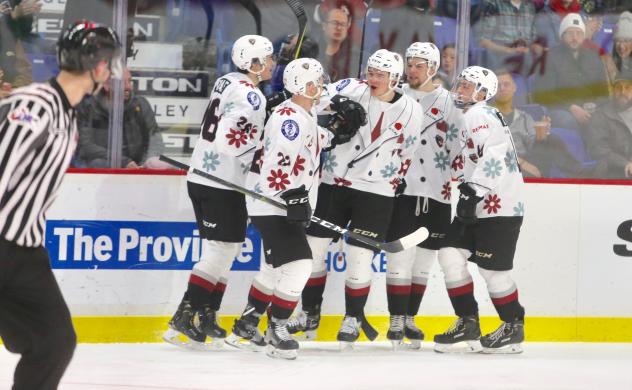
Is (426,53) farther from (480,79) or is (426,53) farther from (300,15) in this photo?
(300,15)

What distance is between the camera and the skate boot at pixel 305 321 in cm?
507

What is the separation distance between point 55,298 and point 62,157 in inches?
12.6

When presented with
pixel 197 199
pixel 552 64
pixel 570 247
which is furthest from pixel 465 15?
pixel 197 199

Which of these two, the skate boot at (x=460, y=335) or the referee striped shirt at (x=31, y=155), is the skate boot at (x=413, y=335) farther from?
the referee striped shirt at (x=31, y=155)

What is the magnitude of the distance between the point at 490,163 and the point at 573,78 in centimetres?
131

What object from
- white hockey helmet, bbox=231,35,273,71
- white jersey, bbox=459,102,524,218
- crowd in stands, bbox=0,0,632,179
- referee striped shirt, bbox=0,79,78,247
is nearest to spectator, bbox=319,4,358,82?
crowd in stands, bbox=0,0,632,179

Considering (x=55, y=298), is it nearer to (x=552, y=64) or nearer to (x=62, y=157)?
(x=62, y=157)

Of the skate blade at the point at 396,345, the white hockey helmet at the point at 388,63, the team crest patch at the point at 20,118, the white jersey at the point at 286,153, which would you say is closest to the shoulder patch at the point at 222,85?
the white jersey at the point at 286,153

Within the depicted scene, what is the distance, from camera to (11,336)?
2.74 meters

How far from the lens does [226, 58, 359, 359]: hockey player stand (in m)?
4.50

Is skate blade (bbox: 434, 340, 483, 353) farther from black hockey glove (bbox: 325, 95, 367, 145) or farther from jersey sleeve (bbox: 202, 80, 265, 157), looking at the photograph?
jersey sleeve (bbox: 202, 80, 265, 157)

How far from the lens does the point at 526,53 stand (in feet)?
19.4

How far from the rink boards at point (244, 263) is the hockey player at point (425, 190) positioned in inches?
9.1

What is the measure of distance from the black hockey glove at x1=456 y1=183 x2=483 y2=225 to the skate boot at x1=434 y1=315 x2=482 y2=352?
47cm
